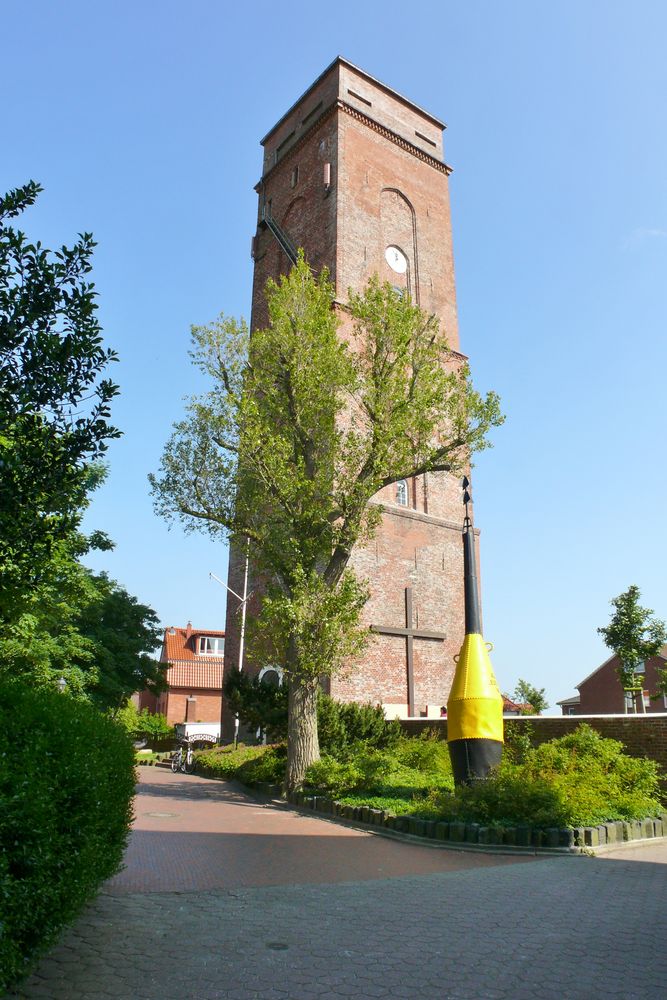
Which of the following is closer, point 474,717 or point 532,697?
point 474,717

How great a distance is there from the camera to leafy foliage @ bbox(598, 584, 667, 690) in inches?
1292

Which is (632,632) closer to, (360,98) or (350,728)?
(350,728)

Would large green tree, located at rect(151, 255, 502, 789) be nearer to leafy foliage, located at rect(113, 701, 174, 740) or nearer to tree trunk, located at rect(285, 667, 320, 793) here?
tree trunk, located at rect(285, 667, 320, 793)

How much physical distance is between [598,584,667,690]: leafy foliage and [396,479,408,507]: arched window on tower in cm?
1351

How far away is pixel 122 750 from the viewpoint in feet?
22.6

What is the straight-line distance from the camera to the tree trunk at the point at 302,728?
1572cm

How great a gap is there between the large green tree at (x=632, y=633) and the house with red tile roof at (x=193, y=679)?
82.1 ft

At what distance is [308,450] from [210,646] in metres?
39.6

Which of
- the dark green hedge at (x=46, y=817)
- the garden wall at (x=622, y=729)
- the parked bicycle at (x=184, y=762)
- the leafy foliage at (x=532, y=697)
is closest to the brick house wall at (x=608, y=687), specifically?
the leafy foliage at (x=532, y=697)

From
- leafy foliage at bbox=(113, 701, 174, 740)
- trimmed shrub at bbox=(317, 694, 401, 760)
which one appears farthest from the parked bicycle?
leafy foliage at bbox=(113, 701, 174, 740)

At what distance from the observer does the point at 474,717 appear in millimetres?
12336

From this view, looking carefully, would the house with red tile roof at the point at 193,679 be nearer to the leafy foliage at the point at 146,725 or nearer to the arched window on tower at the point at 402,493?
the leafy foliage at the point at 146,725

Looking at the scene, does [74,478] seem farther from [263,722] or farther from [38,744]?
[263,722]

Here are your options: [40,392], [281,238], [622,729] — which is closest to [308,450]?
[622,729]
